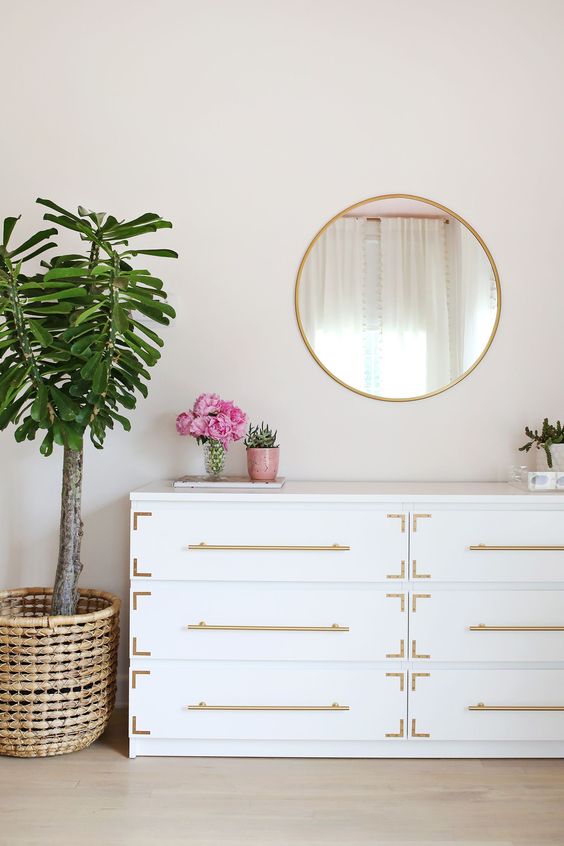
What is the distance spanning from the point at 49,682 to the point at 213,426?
945 millimetres

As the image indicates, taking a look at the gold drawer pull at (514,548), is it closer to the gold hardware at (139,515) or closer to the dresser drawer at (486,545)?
the dresser drawer at (486,545)

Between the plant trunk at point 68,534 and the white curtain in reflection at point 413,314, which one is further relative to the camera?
the white curtain in reflection at point 413,314

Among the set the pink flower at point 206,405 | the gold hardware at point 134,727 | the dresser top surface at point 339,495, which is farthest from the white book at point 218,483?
the gold hardware at point 134,727

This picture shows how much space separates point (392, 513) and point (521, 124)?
60.8 inches

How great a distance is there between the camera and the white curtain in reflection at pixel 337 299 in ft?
9.47

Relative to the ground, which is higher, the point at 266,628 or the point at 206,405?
the point at 206,405

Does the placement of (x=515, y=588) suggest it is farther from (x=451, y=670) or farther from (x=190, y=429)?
(x=190, y=429)

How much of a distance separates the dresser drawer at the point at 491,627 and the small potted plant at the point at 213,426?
78 cm

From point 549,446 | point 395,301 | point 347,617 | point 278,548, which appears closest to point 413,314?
point 395,301

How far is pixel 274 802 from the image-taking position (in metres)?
2.18

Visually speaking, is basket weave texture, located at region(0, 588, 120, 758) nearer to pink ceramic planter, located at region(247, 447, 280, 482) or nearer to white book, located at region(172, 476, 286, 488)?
white book, located at region(172, 476, 286, 488)

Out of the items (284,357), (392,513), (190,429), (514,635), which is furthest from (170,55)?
(514,635)

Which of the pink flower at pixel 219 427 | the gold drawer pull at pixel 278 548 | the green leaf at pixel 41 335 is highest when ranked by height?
the green leaf at pixel 41 335

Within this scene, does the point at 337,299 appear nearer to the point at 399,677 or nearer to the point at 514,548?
the point at 514,548
